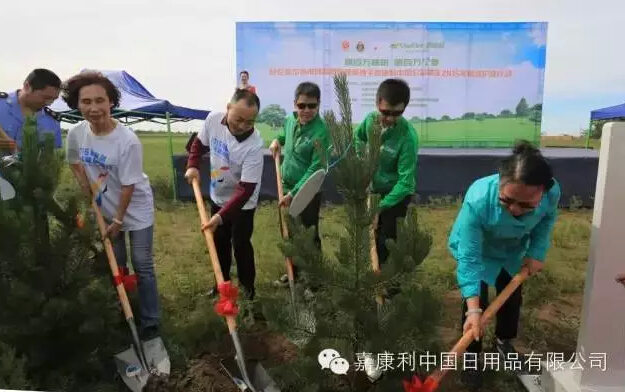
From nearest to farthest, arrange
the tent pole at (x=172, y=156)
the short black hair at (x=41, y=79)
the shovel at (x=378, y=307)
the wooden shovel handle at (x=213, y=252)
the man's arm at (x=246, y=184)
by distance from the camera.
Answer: the shovel at (x=378, y=307) < the wooden shovel handle at (x=213, y=252) < the man's arm at (x=246, y=184) < the short black hair at (x=41, y=79) < the tent pole at (x=172, y=156)

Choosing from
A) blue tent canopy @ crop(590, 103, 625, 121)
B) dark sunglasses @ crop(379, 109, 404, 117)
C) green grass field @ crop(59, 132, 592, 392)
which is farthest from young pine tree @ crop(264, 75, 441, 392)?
blue tent canopy @ crop(590, 103, 625, 121)

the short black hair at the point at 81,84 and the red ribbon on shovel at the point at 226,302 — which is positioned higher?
the short black hair at the point at 81,84

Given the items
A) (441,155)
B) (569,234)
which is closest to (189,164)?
(569,234)

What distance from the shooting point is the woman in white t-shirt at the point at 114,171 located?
2.55m

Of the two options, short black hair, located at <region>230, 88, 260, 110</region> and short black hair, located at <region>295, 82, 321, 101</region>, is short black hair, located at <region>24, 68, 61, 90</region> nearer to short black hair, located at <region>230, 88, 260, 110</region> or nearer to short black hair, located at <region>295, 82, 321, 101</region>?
short black hair, located at <region>230, 88, 260, 110</region>

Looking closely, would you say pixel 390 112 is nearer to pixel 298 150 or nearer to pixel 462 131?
pixel 298 150

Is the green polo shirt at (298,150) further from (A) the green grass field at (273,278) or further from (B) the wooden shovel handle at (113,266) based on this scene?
(B) the wooden shovel handle at (113,266)

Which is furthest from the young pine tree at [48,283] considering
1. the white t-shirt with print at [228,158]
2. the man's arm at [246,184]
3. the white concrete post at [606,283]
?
the white concrete post at [606,283]

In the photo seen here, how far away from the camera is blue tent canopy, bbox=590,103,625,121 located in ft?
33.1

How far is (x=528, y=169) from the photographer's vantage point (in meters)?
1.92

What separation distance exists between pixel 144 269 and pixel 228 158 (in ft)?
2.59

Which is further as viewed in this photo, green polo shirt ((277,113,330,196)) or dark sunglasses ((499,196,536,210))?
green polo shirt ((277,113,330,196))

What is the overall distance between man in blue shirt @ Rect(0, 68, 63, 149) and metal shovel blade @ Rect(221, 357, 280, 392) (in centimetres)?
167

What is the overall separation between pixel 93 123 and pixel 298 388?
1662 millimetres
